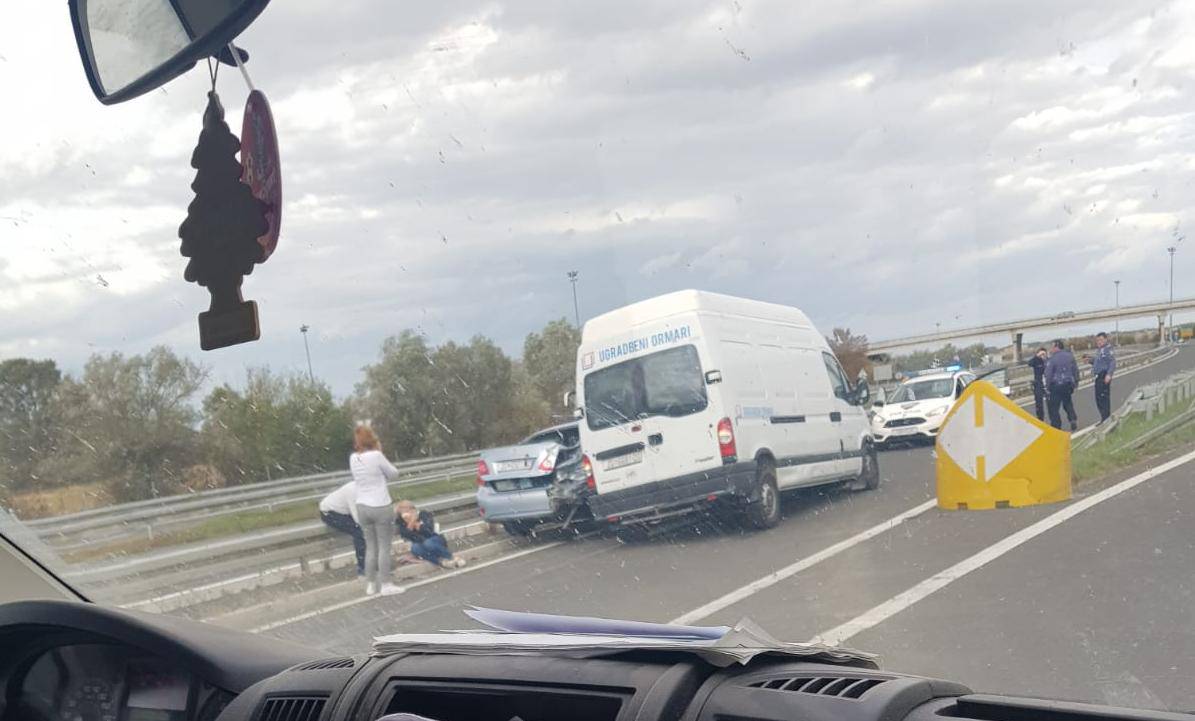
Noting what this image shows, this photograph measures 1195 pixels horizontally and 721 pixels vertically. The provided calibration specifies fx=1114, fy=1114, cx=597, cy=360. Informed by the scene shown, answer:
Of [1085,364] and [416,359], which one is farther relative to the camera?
[416,359]

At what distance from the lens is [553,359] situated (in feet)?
10.9

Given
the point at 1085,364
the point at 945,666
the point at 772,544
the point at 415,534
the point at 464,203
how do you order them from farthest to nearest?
the point at 415,534, the point at 464,203, the point at 772,544, the point at 945,666, the point at 1085,364

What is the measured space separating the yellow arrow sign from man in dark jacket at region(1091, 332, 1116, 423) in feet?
0.51

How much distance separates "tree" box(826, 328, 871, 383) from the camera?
2887 millimetres

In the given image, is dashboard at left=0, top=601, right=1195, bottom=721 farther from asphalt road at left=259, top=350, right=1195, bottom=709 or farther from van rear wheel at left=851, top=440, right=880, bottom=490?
van rear wheel at left=851, top=440, right=880, bottom=490

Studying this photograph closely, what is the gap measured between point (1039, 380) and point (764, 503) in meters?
0.91

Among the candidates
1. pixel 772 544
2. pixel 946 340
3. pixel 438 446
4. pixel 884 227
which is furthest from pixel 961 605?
pixel 438 446

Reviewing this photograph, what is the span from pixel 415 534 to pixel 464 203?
1.31 m

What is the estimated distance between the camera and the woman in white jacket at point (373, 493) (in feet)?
12.8

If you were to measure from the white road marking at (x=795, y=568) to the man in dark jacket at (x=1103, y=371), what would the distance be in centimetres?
60

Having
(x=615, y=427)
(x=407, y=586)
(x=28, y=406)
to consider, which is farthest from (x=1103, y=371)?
(x=28, y=406)

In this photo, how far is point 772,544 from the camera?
3.37 m

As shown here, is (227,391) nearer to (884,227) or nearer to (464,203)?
(464,203)

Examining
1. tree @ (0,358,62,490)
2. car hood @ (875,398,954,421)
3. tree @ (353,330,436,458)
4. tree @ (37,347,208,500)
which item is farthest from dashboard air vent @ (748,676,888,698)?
tree @ (0,358,62,490)
